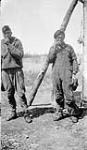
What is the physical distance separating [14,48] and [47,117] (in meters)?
1.87

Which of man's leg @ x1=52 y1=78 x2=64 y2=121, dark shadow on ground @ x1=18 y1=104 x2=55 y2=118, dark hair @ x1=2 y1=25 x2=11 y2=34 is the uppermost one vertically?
dark hair @ x1=2 y1=25 x2=11 y2=34

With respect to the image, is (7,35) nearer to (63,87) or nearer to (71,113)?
(63,87)

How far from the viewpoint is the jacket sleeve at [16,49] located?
6207 millimetres

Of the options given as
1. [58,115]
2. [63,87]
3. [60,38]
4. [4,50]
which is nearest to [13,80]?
[4,50]

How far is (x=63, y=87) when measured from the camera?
6281 mm

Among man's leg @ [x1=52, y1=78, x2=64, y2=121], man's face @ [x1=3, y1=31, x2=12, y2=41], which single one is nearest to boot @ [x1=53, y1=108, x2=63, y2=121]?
man's leg @ [x1=52, y1=78, x2=64, y2=121]

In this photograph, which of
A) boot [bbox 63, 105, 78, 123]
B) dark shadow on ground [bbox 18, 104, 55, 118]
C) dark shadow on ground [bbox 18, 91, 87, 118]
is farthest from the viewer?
dark shadow on ground [bbox 18, 104, 55, 118]

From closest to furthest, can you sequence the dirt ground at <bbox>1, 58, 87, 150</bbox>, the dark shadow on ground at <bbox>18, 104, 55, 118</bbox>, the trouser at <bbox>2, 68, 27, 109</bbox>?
the dirt ground at <bbox>1, 58, 87, 150</bbox>
the trouser at <bbox>2, 68, 27, 109</bbox>
the dark shadow on ground at <bbox>18, 104, 55, 118</bbox>

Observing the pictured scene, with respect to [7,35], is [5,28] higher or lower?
higher

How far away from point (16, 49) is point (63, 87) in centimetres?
140

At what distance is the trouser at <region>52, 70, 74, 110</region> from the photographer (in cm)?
620

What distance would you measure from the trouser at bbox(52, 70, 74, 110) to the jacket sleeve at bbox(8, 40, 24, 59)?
0.94 metres

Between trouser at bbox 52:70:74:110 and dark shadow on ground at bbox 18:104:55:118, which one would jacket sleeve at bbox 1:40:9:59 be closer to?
trouser at bbox 52:70:74:110

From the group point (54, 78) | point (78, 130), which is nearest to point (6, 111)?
point (54, 78)
